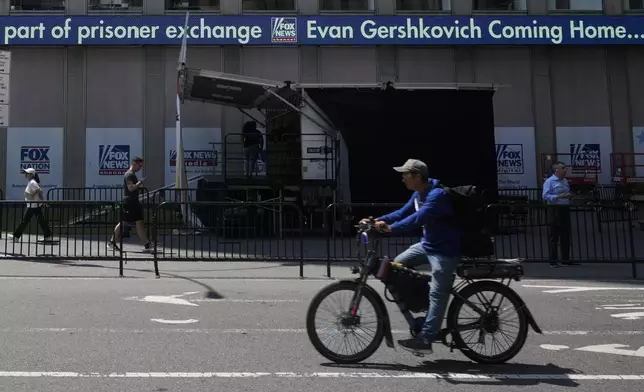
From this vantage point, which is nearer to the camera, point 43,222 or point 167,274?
point 167,274

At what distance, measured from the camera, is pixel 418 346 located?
4.88 metres

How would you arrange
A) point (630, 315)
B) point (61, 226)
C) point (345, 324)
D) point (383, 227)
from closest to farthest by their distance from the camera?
1. point (383, 227)
2. point (345, 324)
3. point (630, 315)
4. point (61, 226)

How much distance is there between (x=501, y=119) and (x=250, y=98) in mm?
9473

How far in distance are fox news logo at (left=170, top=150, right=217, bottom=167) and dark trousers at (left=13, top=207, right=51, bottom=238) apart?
26.2 feet

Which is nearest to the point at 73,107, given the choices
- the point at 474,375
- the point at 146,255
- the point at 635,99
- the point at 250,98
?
the point at 250,98

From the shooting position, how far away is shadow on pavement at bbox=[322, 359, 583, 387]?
458cm

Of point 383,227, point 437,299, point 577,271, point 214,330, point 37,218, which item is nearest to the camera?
point 437,299

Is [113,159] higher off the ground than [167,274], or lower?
higher

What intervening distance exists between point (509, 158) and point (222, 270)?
12.9 metres

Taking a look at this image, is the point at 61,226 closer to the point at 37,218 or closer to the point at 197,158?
the point at 37,218

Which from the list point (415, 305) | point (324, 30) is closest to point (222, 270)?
point (415, 305)

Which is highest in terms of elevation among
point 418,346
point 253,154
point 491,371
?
point 253,154

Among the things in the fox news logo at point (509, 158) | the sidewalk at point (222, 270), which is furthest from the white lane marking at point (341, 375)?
the fox news logo at point (509, 158)

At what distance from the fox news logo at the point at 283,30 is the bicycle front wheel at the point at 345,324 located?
15.7 m
